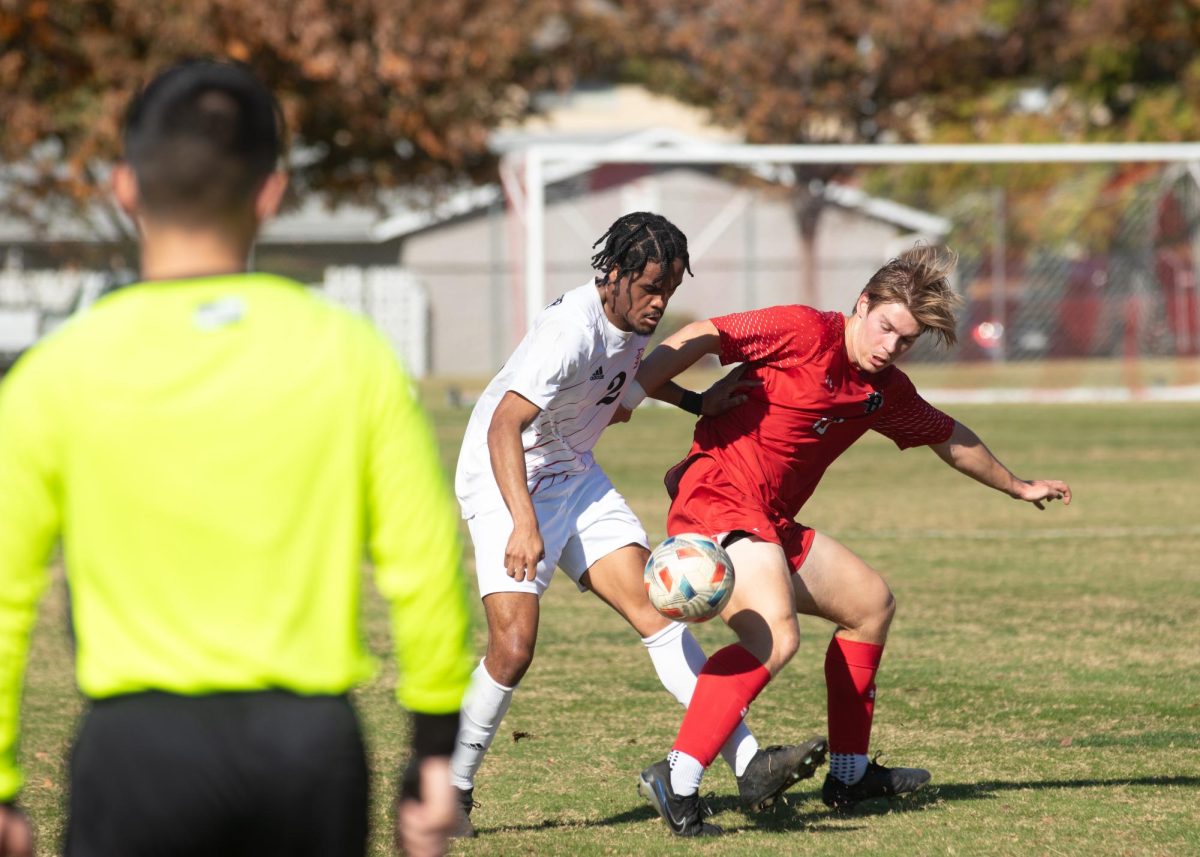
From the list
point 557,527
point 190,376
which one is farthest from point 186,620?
point 557,527

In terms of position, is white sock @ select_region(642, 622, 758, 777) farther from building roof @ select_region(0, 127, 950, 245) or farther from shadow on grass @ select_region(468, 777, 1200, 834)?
building roof @ select_region(0, 127, 950, 245)

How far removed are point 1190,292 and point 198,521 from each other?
24490 millimetres

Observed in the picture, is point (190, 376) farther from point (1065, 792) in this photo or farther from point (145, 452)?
point (1065, 792)

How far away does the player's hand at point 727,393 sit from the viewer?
5602 mm

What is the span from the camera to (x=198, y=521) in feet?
7.94

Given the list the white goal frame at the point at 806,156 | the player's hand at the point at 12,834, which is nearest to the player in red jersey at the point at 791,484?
the player's hand at the point at 12,834

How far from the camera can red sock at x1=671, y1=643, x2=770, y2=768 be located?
522cm

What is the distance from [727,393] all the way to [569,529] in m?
0.68

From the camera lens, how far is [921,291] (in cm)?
530

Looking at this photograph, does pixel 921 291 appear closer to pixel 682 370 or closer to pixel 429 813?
pixel 682 370

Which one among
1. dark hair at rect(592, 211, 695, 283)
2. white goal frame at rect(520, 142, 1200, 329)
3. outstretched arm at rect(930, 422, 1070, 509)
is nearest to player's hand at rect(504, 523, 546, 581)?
dark hair at rect(592, 211, 695, 283)

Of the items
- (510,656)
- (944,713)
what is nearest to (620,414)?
(510,656)

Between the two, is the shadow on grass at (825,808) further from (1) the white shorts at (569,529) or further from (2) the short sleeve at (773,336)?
(2) the short sleeve at (773,336)

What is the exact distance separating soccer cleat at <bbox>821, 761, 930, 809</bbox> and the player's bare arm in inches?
55.8
